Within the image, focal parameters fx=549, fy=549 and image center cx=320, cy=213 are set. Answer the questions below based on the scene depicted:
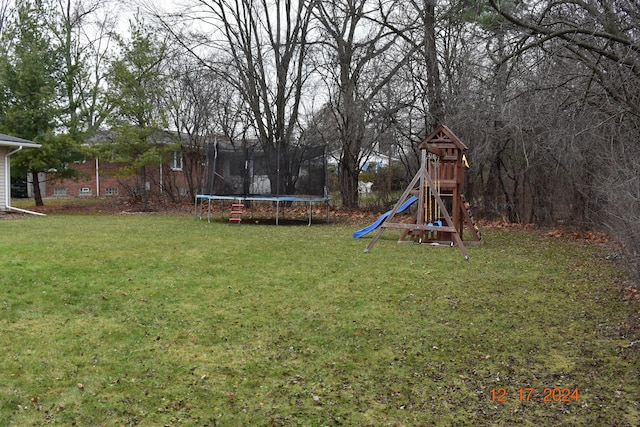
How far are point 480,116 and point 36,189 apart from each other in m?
16.3

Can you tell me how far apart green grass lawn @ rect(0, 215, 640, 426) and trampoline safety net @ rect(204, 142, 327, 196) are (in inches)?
291

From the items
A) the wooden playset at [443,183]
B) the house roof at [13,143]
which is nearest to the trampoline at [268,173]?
the wooden playset at [443,183]

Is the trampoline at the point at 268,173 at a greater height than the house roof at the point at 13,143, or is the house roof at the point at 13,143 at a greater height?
the house roof at the point at 13,143

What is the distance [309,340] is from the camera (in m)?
4.84

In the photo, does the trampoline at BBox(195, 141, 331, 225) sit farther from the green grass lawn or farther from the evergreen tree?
the green grass lawn

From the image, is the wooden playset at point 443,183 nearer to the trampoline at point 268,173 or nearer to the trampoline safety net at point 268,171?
the trampoline at point 268,173

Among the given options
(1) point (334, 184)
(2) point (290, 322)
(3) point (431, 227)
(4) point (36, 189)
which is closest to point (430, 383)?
(2) point (290, 322)

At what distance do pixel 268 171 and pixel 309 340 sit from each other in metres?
11.8
